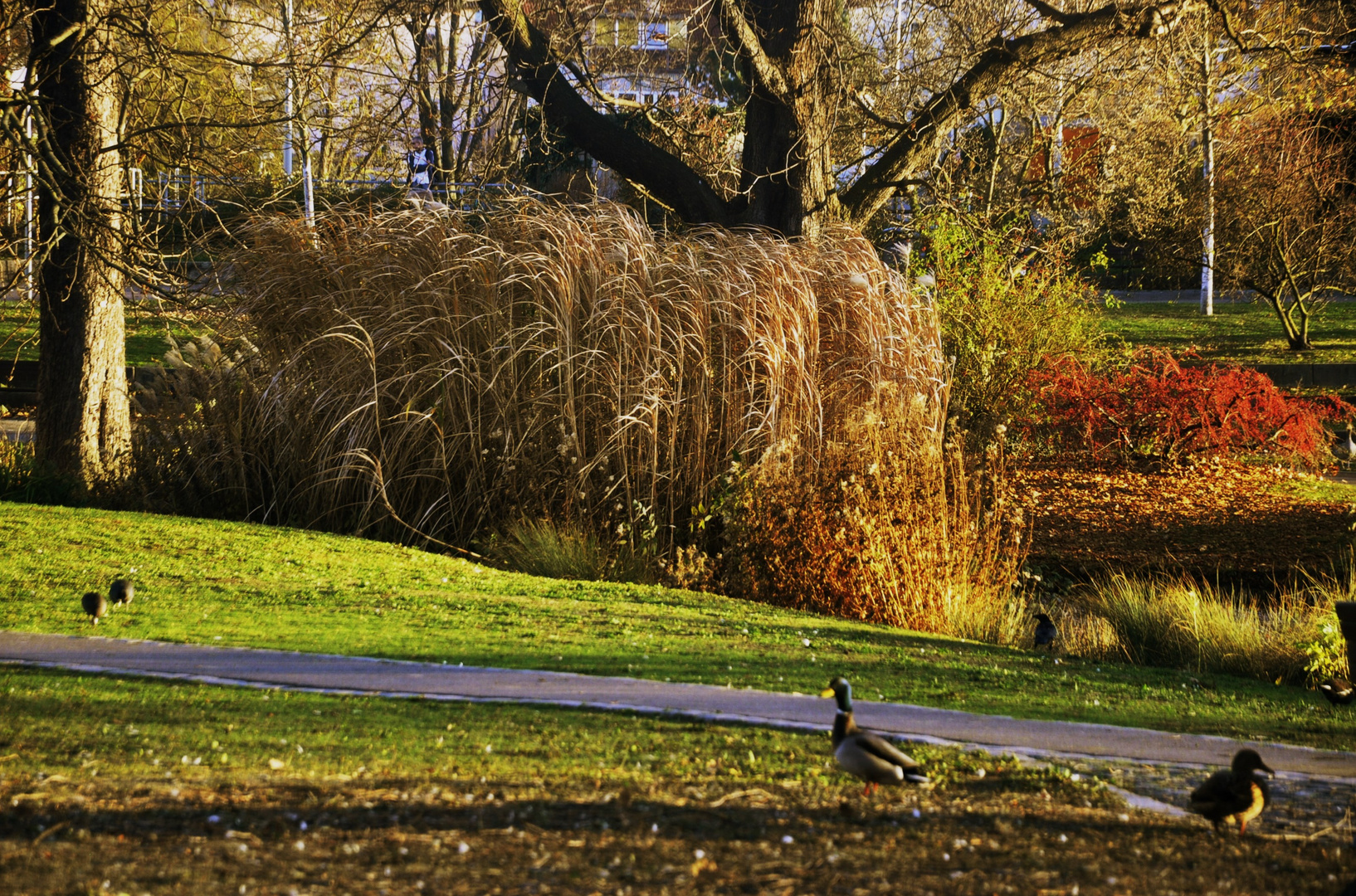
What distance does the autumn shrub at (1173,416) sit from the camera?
13.2 metres

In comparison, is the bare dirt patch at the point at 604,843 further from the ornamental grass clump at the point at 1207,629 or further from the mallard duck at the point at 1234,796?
the ornamental grass clump at the point at 1207,629

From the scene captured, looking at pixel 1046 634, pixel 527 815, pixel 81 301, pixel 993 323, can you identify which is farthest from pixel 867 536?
pixel 81 301

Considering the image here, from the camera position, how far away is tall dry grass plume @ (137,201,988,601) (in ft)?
29.7

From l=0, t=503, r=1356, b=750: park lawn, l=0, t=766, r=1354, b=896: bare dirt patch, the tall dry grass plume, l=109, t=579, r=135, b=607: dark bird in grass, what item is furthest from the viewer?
the tall dry grass plume

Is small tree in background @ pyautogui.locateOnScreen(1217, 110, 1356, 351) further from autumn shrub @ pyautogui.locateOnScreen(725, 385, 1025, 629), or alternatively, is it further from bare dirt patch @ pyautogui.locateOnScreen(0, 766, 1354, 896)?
bare dirt patch @ pyautogui.locateOnScreen(0, 766, 1354, 896)

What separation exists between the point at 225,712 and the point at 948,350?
1128 cm

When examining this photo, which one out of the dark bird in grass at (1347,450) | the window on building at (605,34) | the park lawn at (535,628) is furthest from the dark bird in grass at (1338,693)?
the dark bird in grass at (1347,450)

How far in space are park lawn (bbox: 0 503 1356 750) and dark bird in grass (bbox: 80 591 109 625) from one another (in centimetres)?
6

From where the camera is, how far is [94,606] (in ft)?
20.5

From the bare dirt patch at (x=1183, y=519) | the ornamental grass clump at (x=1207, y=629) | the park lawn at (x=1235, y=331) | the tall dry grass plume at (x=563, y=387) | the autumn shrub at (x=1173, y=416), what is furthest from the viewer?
the park lawn at (x=1235, y=331)

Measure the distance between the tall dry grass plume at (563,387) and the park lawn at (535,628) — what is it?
3.12 feet

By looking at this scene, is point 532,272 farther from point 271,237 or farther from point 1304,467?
point 1304,467

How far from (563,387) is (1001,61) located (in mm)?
6102

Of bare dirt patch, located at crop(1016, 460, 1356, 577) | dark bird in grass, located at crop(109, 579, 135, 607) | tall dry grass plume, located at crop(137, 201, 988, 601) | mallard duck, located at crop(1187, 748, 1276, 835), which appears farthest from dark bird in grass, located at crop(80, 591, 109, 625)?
bare dirt patch, located at crop(1016, 460, 1356, 577)
